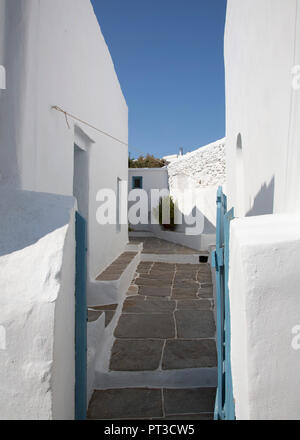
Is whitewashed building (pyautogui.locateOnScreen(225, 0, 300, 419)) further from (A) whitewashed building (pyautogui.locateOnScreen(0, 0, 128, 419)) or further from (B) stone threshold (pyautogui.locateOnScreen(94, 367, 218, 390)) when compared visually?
(B) stone threshold (pyautogui.locateOnScreen(94, 367, 218, 390))

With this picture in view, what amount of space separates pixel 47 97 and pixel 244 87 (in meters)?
2.50

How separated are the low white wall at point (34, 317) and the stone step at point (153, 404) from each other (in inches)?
49.1

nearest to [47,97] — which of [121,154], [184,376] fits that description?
[184,376]

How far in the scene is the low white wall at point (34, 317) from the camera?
1337mm

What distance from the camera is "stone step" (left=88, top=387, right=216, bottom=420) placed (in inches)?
105

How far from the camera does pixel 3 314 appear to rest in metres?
1.35

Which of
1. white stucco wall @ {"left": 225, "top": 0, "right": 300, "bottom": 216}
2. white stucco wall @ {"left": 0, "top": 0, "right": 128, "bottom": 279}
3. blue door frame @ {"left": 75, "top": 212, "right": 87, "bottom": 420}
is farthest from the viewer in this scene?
white stucco wall @ {"left": 0, "top": 0, "right": 128, "bottom": 279}

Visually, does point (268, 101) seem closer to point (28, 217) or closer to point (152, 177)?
point (28, 217)

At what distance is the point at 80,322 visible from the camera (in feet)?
6.61

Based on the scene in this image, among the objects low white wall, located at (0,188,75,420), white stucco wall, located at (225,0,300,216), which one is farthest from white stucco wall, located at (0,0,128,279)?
white stucco wall, located at (225,0,300,216)

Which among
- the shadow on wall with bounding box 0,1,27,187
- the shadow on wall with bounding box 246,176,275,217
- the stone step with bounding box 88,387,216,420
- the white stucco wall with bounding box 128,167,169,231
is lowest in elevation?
the stone step with bounding box 88,387,216,420

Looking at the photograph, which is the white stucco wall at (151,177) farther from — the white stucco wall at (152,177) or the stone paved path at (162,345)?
the stone paved path at (162,345)

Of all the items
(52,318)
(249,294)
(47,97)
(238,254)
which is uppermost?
(47,97)
